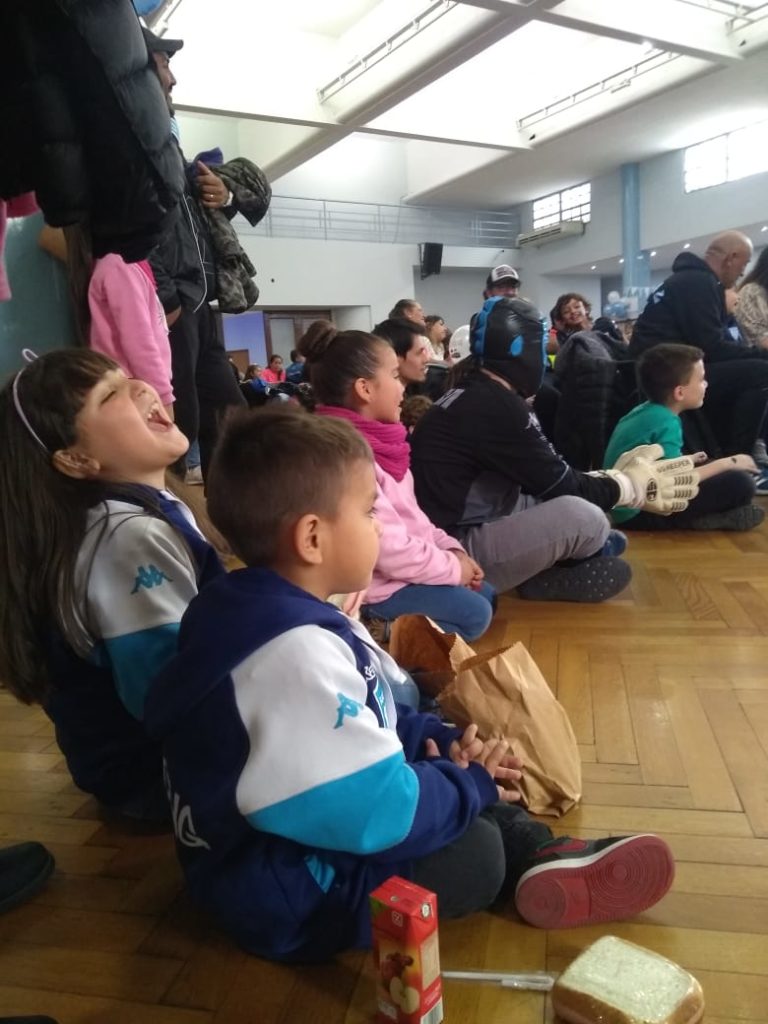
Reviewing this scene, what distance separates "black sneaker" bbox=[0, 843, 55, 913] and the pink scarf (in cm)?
112

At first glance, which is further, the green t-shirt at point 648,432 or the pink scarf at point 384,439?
the green t-shirt at point 648,432

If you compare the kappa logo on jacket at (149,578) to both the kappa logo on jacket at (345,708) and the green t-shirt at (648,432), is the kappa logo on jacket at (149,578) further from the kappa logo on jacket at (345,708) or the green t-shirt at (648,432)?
the green t-shirt at (648,432)

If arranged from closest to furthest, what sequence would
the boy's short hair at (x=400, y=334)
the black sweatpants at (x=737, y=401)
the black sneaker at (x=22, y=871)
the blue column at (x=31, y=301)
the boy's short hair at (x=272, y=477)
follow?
1. the boy's short hair at (x=272, y=477)
2. the black sneaker at (x=22, y=871)
3. the blue column at (x=31, y=301)
4. the boy's short hair at (x=400, y=334)
5. the black sweatpants at (x=737, y=401)

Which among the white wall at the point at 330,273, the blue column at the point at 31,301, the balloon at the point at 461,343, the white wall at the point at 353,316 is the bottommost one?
the balloon at the point at 461,343

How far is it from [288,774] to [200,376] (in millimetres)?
2060

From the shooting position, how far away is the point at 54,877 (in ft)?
4.12

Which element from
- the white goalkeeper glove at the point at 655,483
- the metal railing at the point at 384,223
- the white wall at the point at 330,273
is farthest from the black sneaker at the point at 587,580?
the metal railing at the point at 384,223

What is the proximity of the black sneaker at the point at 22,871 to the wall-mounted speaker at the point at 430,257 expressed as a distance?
492 inches

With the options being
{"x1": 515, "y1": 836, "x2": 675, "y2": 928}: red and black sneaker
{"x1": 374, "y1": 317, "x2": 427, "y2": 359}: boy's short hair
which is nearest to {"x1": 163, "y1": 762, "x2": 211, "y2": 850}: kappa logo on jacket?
{"x1": 515, "y1": 836, "x2": 675, "y2": 928}: red and black sneaker

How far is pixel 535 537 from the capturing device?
2291 mm

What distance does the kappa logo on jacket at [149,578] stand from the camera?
3.67ft

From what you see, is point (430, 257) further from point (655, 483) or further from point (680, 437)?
point (655, 483)

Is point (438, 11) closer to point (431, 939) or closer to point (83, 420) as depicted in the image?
point (83, 420)

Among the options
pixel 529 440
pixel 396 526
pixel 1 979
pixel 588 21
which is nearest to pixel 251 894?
pixel 1 979
